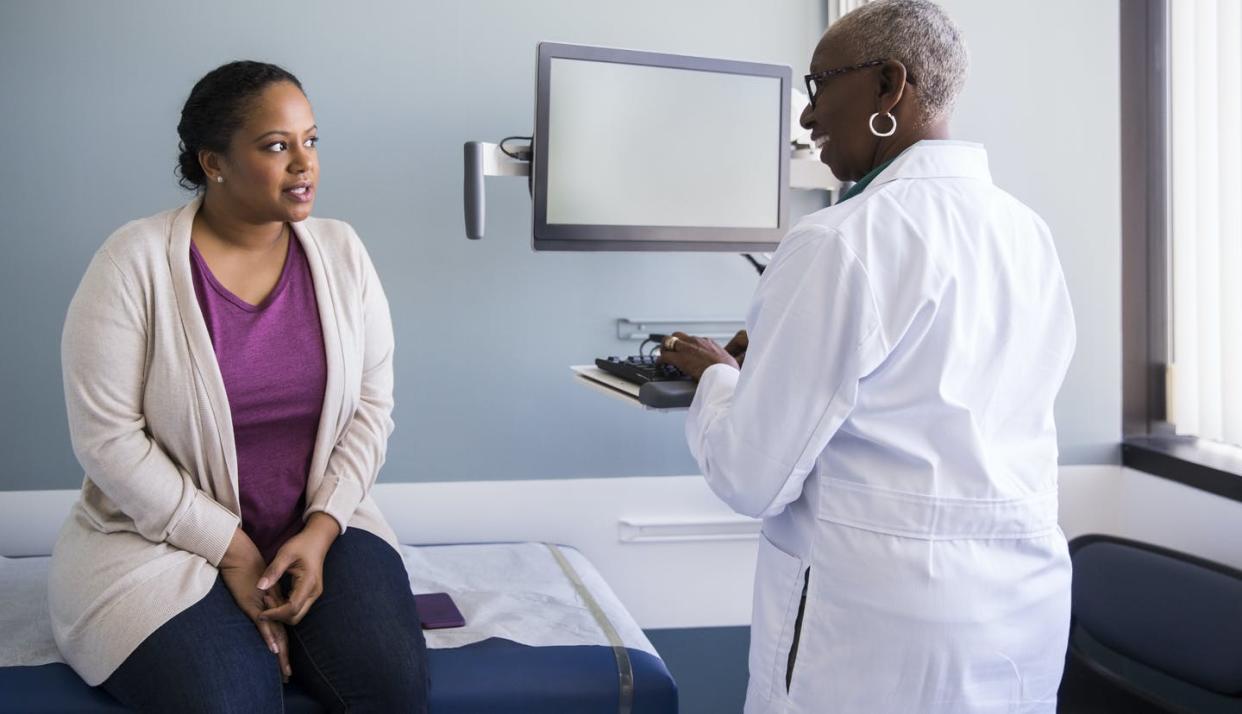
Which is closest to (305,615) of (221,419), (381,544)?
(381,544)

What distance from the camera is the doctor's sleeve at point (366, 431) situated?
177 cm

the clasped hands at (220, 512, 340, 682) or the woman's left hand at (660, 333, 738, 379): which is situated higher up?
the woman's left hand at (660, 333, 738, 379)

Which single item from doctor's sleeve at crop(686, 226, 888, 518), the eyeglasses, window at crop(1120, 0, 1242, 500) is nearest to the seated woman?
doctor's sleeve at crop(686, 226, 888, 518)

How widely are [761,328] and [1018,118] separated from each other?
1.69 m

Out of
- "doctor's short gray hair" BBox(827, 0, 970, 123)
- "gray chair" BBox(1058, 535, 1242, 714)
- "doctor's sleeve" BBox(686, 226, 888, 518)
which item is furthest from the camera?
"gray chair" BBox(1058, 535, 1242, 714)

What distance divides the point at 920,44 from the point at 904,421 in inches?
17.2

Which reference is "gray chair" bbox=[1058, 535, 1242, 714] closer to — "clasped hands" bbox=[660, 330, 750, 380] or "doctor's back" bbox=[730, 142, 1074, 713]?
"doctor's back" bbox=[730, 142, 1074, 713]

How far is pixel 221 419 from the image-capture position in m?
1.67

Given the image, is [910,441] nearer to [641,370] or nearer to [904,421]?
[904,421]

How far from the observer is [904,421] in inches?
46.2

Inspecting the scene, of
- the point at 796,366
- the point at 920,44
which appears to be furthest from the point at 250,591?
the point at 920,44

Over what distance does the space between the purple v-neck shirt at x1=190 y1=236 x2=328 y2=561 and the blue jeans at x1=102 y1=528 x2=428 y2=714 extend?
121mm

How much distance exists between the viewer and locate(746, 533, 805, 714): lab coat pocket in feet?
4.14

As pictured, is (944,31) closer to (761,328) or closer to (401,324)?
(761,328)
